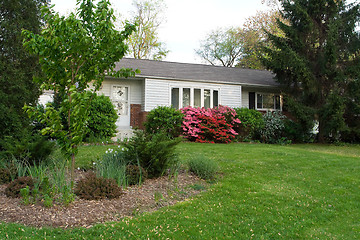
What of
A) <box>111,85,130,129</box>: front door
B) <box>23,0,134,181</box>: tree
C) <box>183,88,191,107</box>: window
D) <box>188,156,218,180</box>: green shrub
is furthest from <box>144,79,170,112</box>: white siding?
<box>23,0,134,181</box>: tree

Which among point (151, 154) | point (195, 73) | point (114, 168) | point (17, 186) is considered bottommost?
point (17, 186)

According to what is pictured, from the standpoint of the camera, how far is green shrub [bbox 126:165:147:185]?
17.0 feet

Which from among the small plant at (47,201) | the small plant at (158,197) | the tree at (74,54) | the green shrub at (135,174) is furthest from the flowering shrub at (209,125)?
the small plant at (47,201)

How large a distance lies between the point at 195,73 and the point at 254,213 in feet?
45.5

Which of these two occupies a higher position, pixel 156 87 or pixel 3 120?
pixel 156 87

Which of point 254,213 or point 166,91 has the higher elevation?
point 166,91

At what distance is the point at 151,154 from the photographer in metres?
5.61

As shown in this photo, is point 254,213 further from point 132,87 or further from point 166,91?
point 132,87

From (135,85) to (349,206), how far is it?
43.0 feet

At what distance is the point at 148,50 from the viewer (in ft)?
106

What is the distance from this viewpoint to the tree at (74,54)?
397 centimetres

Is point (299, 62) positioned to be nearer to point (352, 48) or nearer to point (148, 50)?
point (352, 48)

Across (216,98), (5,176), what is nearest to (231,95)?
(216,98)

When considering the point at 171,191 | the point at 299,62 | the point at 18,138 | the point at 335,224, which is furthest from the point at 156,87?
the point at 335,224
